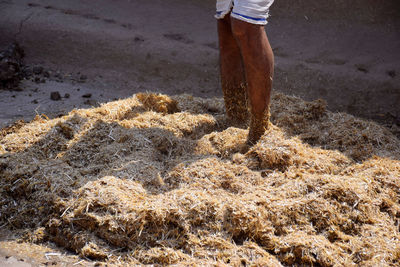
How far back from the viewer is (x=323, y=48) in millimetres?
5656

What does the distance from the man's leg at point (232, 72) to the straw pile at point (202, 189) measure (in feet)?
0.77

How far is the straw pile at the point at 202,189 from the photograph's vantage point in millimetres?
2438

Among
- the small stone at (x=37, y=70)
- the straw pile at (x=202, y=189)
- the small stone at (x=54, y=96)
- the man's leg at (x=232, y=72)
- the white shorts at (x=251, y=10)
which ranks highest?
the white shorts at (x=251, y=10)

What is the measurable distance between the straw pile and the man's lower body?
0.62 feet

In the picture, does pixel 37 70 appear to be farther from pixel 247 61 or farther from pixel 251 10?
pixel 251 10

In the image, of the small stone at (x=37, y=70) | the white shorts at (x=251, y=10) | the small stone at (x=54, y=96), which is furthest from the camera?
the small stone at (x=37, y=70)

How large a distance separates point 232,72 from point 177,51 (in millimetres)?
2194

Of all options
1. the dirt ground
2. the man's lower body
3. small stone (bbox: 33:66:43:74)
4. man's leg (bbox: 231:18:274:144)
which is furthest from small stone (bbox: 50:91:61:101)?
man's leg (bbox: 231:18:274:144)

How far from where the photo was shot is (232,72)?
3.74 meters

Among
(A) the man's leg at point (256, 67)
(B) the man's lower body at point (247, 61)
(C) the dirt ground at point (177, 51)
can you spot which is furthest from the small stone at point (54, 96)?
(A) the man's leg at point (256, 67)

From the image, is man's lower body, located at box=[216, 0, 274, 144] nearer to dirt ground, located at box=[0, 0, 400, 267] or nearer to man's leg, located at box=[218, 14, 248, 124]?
man's leg, located at box=[218, 14, 248, 124]

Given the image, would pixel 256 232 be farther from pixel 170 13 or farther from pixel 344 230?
pixel 170 13

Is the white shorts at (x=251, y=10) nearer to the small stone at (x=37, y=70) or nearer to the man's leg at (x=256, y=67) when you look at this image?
the man's leg at (x=256, y=67)

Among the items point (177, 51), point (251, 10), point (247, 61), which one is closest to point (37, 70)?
point (177, 51)
